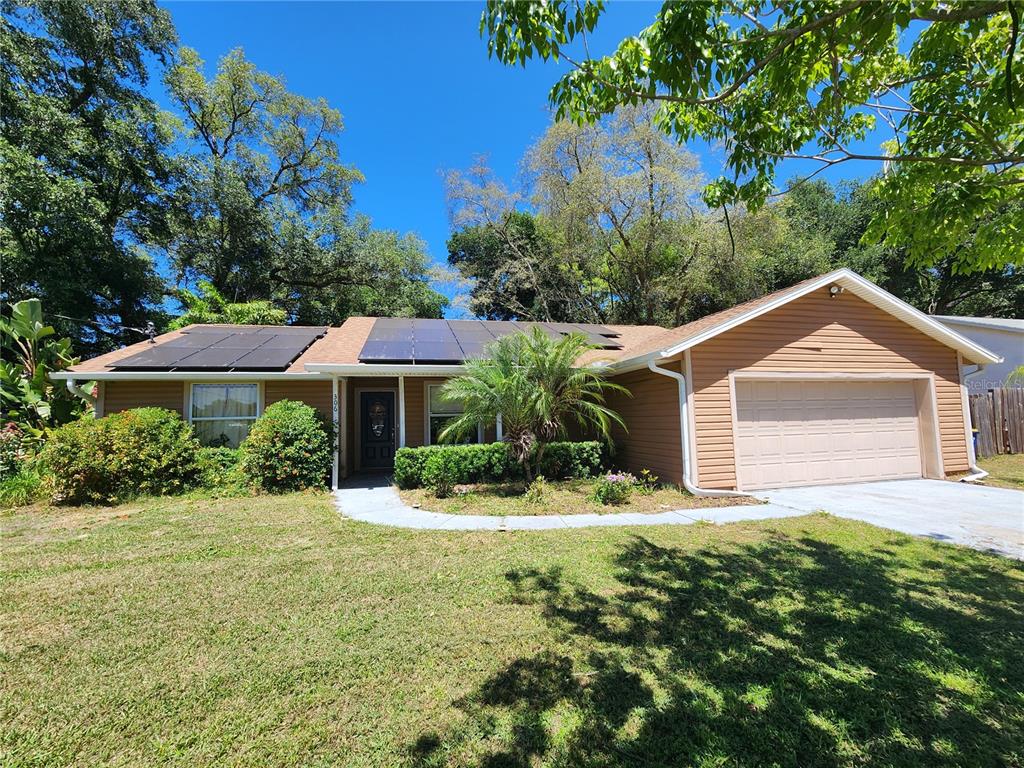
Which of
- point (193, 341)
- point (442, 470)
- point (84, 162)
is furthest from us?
point (84, 162)

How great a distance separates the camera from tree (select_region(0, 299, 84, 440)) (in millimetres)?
9977

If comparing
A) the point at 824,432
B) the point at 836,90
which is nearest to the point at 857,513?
the point at 824,432

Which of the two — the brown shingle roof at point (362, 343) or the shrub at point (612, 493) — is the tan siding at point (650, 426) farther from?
the shrub at point (612, 493)

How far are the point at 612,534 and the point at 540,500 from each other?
1990 millimetres

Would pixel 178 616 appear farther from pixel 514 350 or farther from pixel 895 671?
pixel 514 350

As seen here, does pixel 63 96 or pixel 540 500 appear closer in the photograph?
pixel 540 500

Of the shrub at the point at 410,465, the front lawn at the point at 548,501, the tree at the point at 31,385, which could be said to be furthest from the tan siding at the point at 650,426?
the tree at the point at 31,385

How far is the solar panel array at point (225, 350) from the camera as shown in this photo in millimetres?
9758

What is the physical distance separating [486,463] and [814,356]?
7.33 meters

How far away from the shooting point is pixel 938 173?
4543 mm

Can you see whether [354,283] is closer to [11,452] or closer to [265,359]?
[265,359]

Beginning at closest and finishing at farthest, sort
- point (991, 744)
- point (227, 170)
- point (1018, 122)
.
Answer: point (991, 744)
point (1018, 122)
point (227, 170)

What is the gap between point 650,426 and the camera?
975 cm

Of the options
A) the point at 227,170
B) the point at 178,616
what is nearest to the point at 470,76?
the point at 178,616
